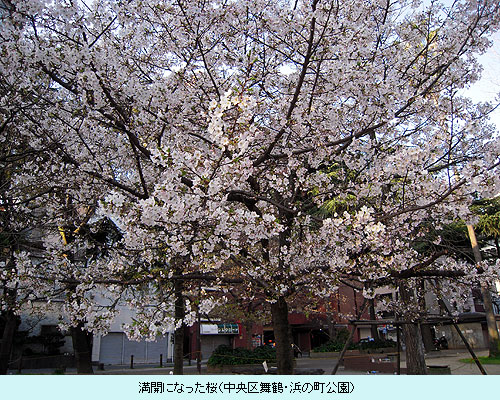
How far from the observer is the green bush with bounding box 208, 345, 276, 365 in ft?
56.2

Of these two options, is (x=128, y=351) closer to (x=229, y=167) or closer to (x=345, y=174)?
(x=345, y=174)

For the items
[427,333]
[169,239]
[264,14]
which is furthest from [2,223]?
[427,333]

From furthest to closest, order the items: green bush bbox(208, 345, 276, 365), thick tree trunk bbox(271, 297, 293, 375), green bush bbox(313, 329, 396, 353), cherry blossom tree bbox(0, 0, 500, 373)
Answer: green bush bbox(208, 345, 276, 365), green bush bbox(313, 329, 396, 353), thick tree trunk bbox(271, 297, 293, 375), cherry blossom tree bbox(0, 0, 500, 373)

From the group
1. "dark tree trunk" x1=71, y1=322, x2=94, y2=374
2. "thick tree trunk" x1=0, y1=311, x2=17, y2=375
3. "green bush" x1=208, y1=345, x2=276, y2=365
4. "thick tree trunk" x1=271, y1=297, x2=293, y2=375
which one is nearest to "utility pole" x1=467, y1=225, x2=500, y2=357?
"green bush" x1=208, y1=345, x2=276, y2=365

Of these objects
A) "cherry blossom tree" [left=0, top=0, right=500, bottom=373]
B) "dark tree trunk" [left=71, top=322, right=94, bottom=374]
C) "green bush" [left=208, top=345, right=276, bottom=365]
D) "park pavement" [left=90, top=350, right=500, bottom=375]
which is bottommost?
"park pavement" [left=90, top=350, right=500, bottom=375]

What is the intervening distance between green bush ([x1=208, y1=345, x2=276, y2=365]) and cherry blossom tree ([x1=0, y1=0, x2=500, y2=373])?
10930mm

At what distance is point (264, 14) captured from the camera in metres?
6.25

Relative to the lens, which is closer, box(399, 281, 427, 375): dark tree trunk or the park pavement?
box(399, 281, 427, 375): dark tree trunk

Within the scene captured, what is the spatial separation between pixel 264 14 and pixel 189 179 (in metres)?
3.12

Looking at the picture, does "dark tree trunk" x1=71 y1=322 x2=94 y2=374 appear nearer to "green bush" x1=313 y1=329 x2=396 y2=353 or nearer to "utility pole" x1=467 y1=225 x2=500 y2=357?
"green bush" x1=313 y1=329 x2=396 y2=353

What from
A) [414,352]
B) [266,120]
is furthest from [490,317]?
[266,120]

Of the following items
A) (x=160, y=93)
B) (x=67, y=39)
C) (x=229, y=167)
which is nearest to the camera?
(x=229, y=167)

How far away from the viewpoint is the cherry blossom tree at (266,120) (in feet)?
16.8

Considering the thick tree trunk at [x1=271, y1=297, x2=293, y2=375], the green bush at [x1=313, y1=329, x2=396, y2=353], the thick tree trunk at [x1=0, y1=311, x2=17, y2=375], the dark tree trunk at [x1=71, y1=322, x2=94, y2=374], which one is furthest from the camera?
the green bush at [x1=313, y1=329, x2=396, y2=353]
